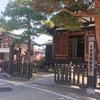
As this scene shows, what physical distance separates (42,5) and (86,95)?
4.78 metres

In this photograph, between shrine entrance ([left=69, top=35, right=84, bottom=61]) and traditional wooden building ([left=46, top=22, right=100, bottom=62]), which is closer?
traditional wooden building ([left=46, top=22, right=100, bottom=62])

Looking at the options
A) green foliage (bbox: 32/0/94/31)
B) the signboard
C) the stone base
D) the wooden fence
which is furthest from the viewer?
the wooden fence

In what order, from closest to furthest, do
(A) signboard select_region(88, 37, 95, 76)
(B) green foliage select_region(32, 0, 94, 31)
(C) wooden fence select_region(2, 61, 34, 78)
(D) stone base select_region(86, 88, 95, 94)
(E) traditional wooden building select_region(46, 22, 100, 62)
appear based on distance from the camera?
(D) stone base select_region(86, 88, 95, 94), (A) signboard select_region(88, 37, 95, 76), (B) green foliage select_region(32, 0, 94, 31), (C) wooden fence select_region(2, 61, 34, 78), (E) traditional wooden building select_region(46, 22, 100, 62)

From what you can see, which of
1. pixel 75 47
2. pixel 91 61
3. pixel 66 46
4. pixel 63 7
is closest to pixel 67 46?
pixel 66 46

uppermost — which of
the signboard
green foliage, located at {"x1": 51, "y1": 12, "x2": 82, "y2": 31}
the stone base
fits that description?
green foliage, located at {"x1": 51, "y1": 12, "x2": 82, "y2": 31}

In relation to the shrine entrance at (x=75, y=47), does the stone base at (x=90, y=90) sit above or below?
below

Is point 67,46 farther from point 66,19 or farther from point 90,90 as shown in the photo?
point 90,90

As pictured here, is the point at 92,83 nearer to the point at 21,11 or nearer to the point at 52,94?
the point at 52,94

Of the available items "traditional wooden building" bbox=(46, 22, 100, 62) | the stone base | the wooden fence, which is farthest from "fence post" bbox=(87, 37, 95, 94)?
"traditional wooden building" bbox=(46, 22, 100, 62)

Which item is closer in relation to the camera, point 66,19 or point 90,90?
point 90,90

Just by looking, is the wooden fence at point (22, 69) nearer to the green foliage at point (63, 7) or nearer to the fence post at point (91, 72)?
the green foliage at point (63, 7)

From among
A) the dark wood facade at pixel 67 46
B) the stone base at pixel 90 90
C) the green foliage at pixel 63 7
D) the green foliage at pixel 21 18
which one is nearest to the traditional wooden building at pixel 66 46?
the dark wood facade at pixel 67 46

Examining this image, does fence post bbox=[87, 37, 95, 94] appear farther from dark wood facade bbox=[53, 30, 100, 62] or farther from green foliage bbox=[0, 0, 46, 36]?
dark wood facade bbox=[53, 30, 100, 62]

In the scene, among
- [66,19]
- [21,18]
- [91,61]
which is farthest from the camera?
[21,18]
